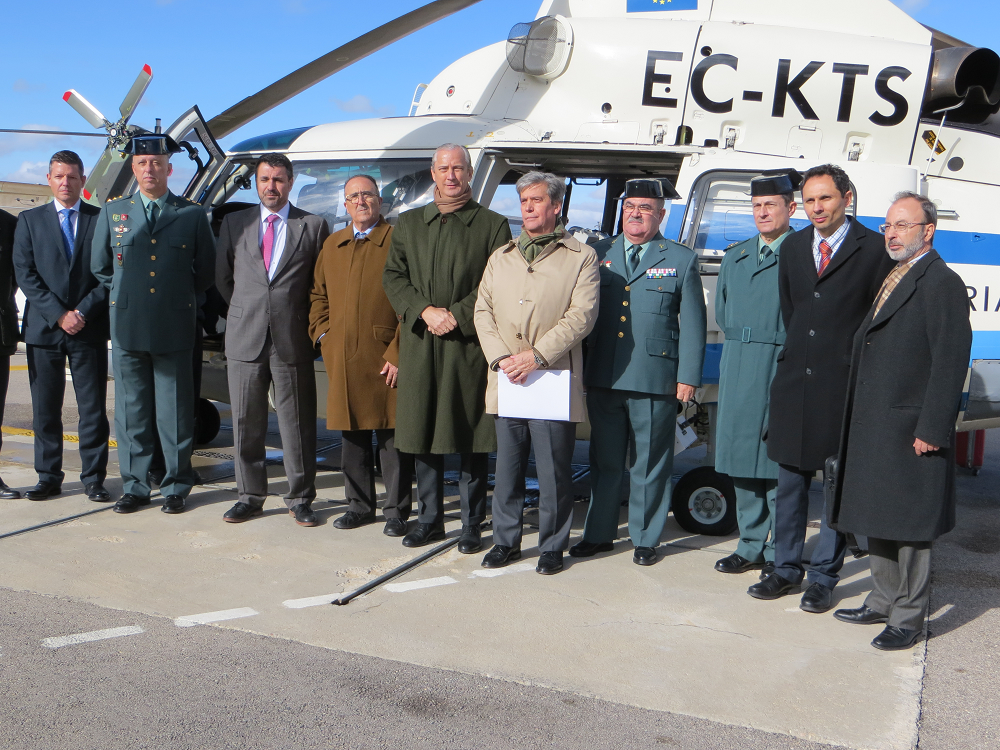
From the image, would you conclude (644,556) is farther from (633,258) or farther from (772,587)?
(633,258)

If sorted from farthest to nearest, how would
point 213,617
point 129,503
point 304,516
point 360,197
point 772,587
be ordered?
point 129,503 < point 304,516 < point 360,197 < point 772,587 < point 213,617

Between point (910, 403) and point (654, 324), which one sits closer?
point (910, 403)

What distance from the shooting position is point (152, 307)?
16.3 feet

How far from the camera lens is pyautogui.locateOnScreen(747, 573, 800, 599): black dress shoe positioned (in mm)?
3961

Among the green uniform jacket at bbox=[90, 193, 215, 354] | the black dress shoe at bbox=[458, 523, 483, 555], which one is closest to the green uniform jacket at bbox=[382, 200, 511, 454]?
the black dress shoe at bbox=[458, 523, 483, 555]

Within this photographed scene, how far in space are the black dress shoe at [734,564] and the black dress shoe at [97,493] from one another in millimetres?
3478

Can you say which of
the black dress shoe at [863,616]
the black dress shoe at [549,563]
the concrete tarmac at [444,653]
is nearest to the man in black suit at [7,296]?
the concrete tarmac at [444,653]

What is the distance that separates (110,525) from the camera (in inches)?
191

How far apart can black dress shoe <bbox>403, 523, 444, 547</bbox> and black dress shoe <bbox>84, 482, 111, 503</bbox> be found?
1.95 metres

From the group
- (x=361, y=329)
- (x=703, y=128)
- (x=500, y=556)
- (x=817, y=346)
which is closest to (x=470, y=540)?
(x=500, y=556)

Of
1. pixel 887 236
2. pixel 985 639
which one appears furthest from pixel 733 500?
pixel 887 236

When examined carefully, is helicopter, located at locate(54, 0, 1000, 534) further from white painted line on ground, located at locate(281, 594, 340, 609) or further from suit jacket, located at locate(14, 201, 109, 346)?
white painted line on ground, located at locate(281, 594, 340, 609)

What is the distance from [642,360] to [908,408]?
1.24 m

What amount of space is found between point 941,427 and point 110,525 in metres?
4.03
